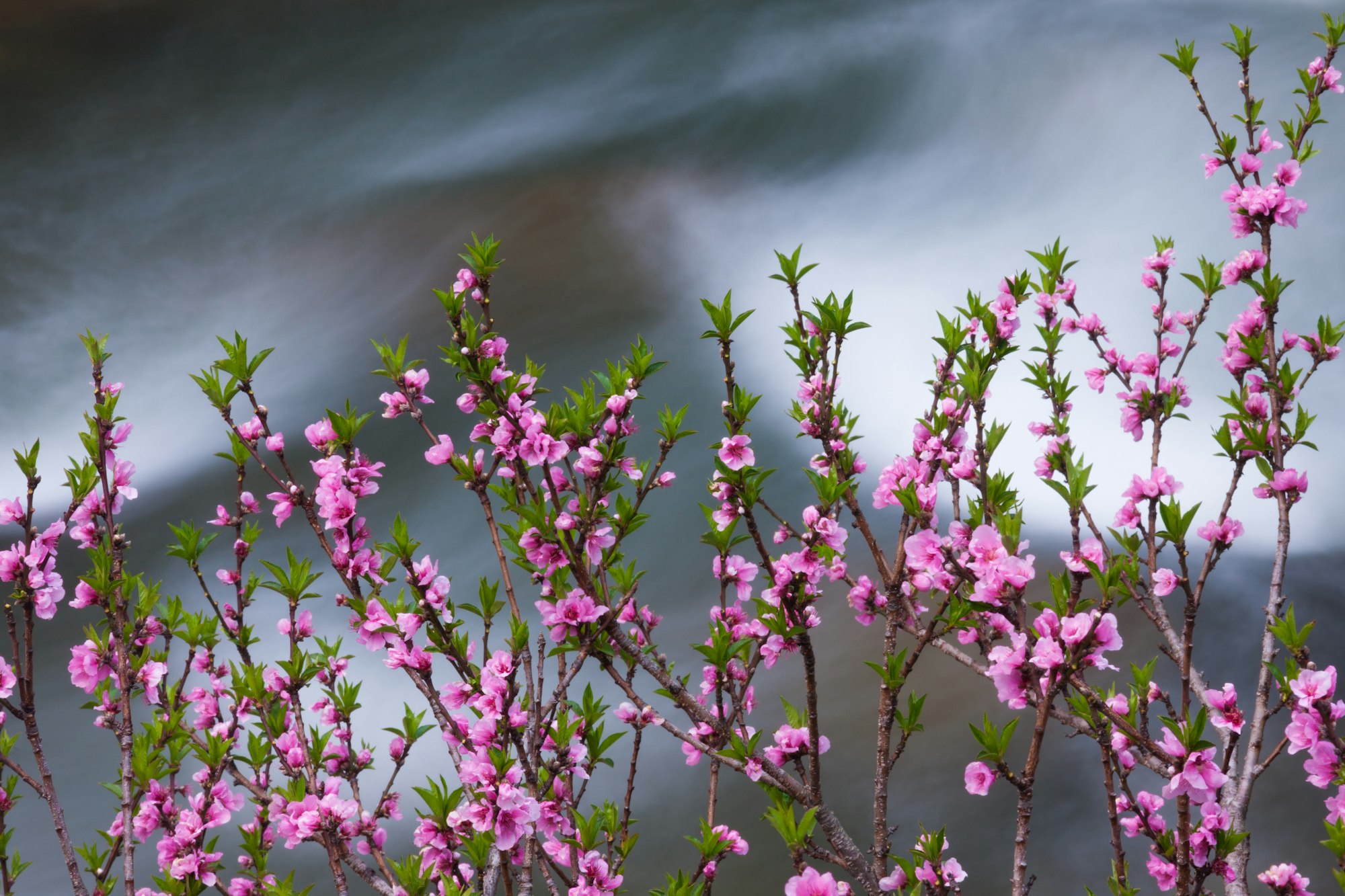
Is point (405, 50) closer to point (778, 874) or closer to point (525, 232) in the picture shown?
point (525, 232)

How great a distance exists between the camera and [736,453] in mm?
1688

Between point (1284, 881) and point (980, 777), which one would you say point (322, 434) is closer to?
point (980, 777)

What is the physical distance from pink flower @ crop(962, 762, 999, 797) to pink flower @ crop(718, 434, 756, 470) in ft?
2.37

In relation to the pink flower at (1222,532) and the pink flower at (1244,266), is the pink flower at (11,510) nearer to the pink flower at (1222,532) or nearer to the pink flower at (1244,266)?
the pink flower at (1222,532)

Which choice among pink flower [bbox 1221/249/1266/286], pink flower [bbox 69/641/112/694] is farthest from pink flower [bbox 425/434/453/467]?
pink flower [bbox 1221/249/1266/286]

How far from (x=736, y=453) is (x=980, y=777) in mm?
786

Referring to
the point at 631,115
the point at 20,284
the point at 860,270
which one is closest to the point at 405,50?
the point at 631,115

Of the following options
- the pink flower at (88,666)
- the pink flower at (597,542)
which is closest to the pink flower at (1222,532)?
the pink flower at (597,542)

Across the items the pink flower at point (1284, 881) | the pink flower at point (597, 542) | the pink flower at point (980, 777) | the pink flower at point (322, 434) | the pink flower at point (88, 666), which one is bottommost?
the pink flower at point (1284, 881)

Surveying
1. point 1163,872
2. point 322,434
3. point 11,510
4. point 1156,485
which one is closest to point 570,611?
point 322,434

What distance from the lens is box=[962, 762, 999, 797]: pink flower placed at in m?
1.66

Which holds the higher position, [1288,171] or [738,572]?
[1288,171]

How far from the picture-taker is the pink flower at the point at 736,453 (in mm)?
1670

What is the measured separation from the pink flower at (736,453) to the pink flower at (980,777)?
72 cm
